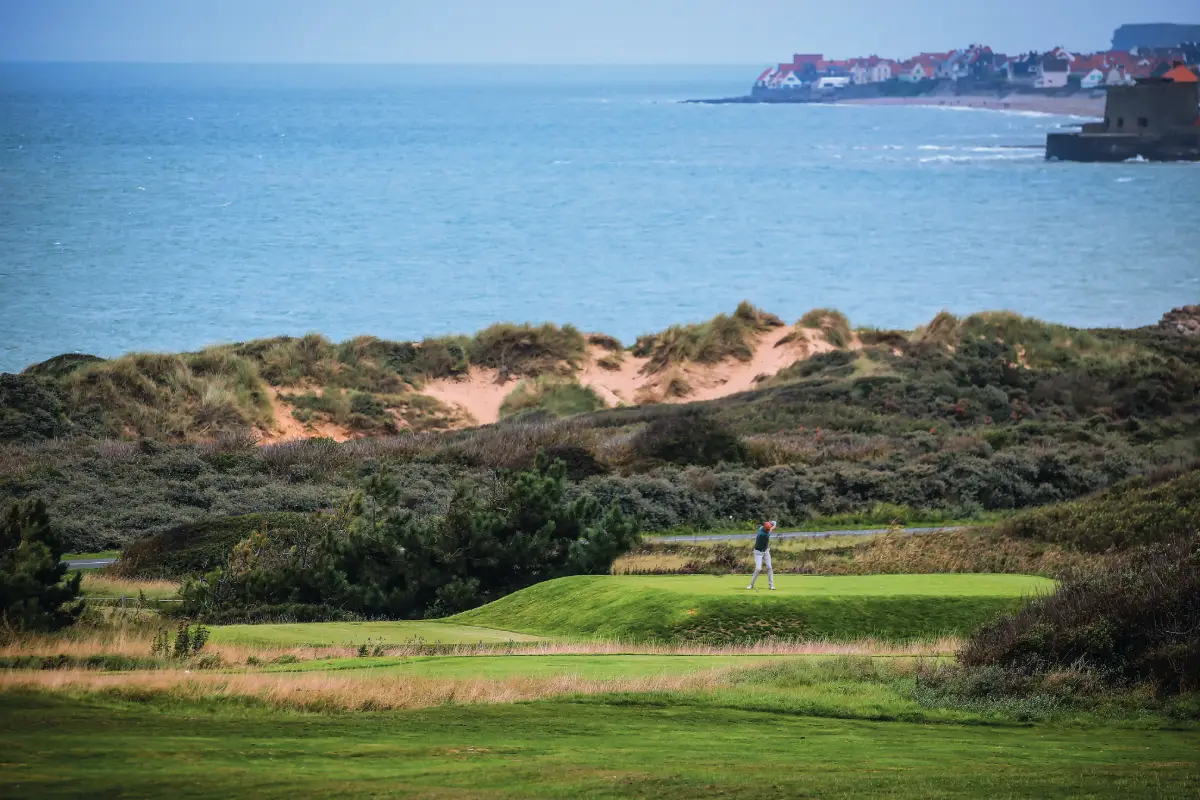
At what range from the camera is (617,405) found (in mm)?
59625

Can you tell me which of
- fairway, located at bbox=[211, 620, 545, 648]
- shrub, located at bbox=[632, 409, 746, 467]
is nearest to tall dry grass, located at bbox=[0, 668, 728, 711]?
fairway, located at bbox=[211, 620, 545, 648]

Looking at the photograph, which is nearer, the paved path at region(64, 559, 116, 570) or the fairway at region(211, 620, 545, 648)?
the fairway at region(211, 620, 545, 648)

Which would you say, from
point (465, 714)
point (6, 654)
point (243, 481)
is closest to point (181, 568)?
Answer: point (243, 481)

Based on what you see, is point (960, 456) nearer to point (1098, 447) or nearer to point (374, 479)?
point (1098, 447)

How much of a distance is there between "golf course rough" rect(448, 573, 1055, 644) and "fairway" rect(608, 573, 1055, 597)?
0.01 m

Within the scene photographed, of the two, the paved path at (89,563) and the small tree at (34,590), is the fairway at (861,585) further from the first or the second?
the paved path at (89,563)

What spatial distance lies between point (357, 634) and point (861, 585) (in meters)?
7.34

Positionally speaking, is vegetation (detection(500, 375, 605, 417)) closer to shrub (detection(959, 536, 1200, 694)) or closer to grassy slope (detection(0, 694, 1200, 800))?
shrub (detection(959, 536, 1200, 694))

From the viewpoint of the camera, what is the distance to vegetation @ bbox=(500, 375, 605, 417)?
5841cm

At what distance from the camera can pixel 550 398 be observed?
194 feet

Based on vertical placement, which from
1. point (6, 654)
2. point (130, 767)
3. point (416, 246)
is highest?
point (130, 767)

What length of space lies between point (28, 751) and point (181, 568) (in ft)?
64.1

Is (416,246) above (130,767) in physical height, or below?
below

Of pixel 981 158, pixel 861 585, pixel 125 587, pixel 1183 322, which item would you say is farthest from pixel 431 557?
pixel 981 158
